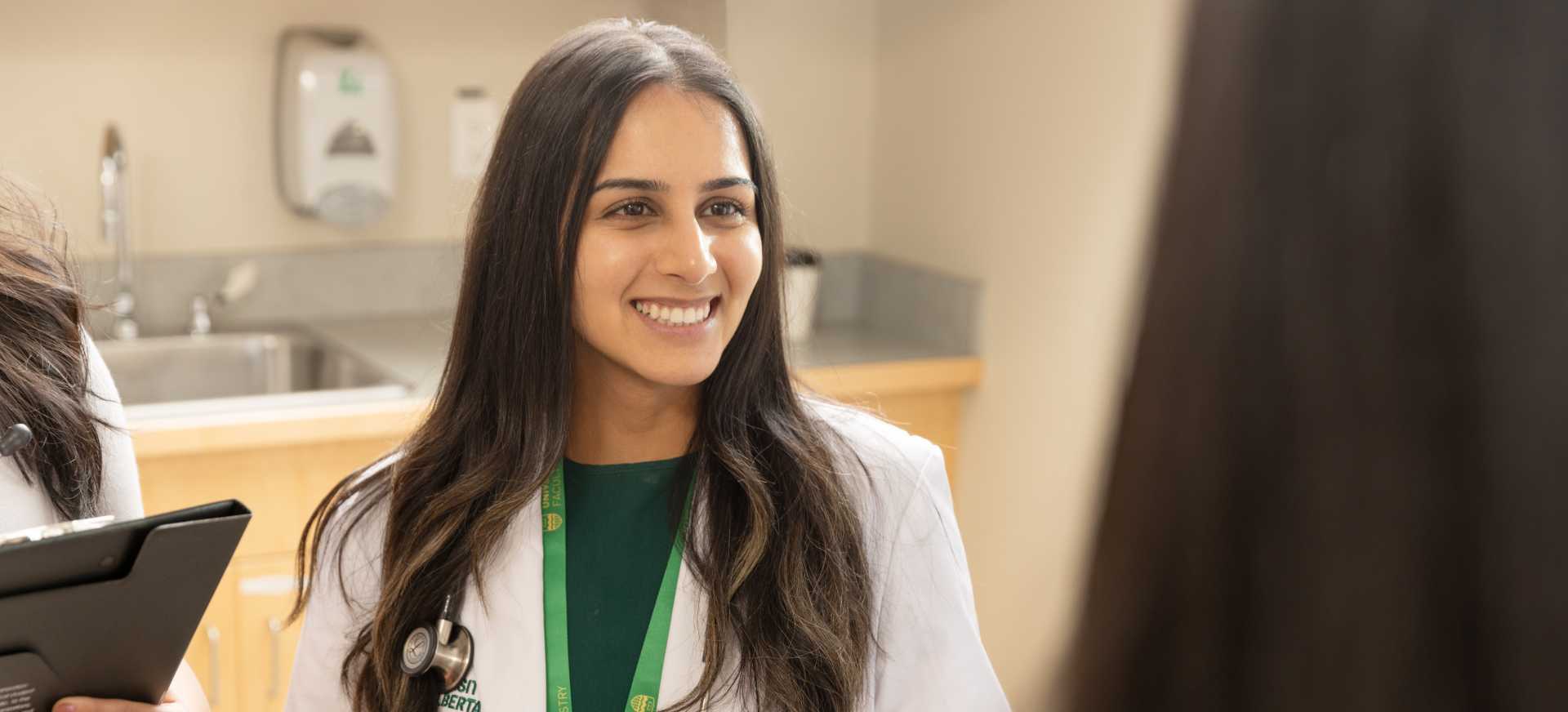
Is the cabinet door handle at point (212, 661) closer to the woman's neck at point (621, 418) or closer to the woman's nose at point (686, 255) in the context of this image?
the woman's neck at point (621, 418)

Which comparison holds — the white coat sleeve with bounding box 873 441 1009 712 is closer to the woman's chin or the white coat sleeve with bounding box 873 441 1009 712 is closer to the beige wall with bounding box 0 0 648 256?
the woman's chin

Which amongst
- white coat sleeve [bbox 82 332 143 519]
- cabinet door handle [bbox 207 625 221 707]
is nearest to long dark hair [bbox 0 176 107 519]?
white coat sleeve [bbox 82 332 143 519]

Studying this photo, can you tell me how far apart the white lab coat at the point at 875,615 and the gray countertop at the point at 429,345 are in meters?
1.27

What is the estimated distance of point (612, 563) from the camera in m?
1.37

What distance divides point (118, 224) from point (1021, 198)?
5.58ft

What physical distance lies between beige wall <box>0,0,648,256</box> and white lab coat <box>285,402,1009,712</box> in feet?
5.43

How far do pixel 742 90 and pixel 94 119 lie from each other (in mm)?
1942

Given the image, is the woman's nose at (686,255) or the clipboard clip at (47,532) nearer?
the clipboard clip at (47,532)

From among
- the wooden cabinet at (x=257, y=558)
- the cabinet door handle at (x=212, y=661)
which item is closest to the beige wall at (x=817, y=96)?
the wooden cabinet at (x=257, y=558)

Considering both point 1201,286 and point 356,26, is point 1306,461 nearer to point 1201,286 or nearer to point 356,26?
point 1201,286

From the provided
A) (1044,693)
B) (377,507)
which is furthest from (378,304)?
(1044,693)

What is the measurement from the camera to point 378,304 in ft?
10.3

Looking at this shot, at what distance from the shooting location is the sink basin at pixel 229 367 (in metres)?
2.85

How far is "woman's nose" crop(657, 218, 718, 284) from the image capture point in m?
1.30
